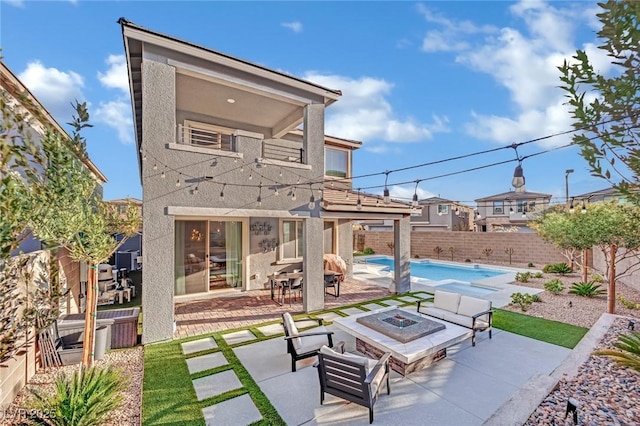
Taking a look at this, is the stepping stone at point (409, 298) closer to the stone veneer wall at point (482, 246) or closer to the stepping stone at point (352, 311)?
the stepping stone at point (352, 311)

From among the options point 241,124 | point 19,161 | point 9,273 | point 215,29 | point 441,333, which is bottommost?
point 441,333

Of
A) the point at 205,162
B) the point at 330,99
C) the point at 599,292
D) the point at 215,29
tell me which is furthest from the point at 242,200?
the point at 599,292

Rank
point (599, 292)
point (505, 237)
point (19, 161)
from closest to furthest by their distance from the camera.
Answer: point (19, 161), point (599, 292), point (505, 237)

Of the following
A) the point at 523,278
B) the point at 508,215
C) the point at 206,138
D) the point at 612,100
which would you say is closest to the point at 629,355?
the point at 612,100

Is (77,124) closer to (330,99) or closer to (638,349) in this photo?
(330,99)

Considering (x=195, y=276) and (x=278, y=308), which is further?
(x=195, y=276)

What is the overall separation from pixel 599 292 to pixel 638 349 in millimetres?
8705

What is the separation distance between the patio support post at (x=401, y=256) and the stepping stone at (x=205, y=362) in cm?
813

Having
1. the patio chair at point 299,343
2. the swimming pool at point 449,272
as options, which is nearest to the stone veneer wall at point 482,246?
the swimming pool at point 449,272

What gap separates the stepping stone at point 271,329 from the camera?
26.8 ft

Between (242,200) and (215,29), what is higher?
(215,29)

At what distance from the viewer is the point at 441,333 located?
6.50 m

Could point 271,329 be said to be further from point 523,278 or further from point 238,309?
point 523,278

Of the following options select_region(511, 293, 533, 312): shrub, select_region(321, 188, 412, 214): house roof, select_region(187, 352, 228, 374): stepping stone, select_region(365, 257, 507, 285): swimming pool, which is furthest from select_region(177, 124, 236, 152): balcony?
select_region(365, 257, 507, 285): swimming pool
